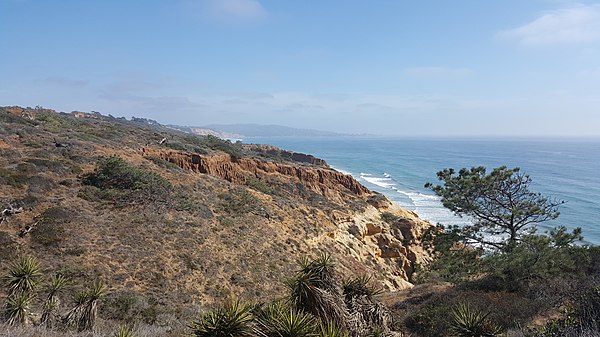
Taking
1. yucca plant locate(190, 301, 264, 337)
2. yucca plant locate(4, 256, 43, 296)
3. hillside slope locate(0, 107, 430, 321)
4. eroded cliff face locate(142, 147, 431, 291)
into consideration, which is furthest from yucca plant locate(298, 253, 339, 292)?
eroded cliff face locate(142, 147, 431, 291)

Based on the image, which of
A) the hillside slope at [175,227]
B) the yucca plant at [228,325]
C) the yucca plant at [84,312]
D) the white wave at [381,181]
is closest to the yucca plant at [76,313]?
the yucca plant at [84,312]

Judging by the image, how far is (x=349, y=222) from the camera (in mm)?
33531

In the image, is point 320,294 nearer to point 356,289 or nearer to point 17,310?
point 356,289

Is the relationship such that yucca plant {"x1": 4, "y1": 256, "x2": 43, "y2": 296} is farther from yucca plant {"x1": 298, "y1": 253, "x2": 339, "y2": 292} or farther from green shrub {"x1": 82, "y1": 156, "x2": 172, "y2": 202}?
green shrub {"x1": 82, "y1": 156, "x2": 172, "y2": 202}

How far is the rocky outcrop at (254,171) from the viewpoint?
37.1 metres

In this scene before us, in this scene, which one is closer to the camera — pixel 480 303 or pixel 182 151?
pixel 480 303

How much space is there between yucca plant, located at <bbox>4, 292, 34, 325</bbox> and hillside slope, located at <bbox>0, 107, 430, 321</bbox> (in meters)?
3.57

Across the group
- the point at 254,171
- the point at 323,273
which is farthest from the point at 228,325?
the point at 254,171

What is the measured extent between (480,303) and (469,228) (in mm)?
5339

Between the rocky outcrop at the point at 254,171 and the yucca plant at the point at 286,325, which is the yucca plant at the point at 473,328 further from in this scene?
A: the rocky outcrop at the point at 254,171

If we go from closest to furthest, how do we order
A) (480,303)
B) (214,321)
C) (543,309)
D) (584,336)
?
(214,321) → (584,336) → (543,309) → (480,303)

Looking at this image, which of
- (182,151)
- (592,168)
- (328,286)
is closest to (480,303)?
(328,286)

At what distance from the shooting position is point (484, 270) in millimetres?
15336

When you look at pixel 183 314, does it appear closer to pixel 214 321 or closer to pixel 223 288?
pixel 223 288
